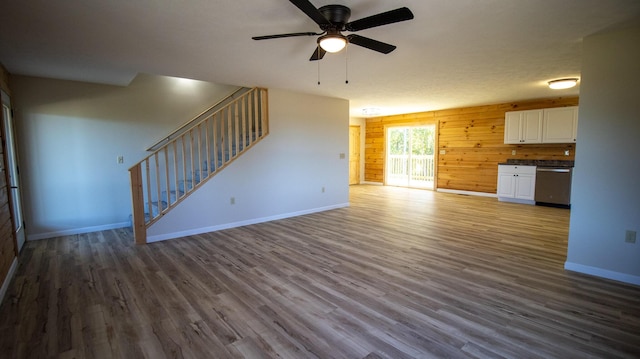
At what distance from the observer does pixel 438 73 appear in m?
4.16

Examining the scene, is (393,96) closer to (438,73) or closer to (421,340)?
(438,73)

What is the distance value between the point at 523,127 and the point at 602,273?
4660mm

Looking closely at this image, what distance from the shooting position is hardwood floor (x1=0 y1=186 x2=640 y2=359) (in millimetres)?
1943

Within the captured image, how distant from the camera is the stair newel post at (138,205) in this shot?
12.9 ft

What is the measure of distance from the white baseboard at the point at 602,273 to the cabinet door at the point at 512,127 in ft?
14.9

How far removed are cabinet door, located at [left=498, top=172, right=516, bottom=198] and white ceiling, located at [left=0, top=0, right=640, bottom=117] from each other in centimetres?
260

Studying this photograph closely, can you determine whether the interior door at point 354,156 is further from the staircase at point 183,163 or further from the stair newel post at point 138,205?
the stair newel post at point 138,205

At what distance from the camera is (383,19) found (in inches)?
81.9

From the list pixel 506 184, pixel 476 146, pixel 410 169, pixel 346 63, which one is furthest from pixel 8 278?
pixel 410 169

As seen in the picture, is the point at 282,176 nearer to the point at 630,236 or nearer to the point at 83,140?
the point at 83,140

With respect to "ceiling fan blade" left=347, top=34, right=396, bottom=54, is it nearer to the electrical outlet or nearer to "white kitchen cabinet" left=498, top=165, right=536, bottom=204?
the electrical outlet

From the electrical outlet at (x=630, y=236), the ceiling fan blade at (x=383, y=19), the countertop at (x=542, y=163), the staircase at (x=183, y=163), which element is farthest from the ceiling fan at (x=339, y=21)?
the countertop at (x=542, y=163)

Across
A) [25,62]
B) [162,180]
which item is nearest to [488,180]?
[162,180]

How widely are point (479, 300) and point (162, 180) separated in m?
4.90
